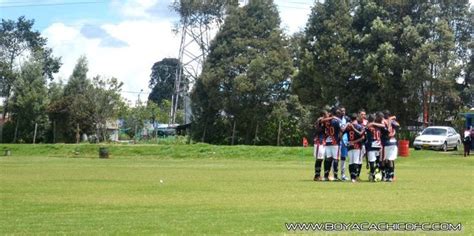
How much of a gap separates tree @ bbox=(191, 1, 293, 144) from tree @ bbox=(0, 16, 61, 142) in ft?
76.9

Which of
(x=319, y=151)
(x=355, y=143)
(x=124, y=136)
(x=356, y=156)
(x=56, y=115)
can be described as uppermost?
(x=56, y=115)

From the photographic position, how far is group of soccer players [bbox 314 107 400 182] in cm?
2136

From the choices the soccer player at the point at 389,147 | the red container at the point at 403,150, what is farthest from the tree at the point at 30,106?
the soccer player at the point at 389,147

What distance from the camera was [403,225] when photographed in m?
10.7

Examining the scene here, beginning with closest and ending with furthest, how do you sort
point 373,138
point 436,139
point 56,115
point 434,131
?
point 373,138 → point 436,139 → point 434,131 → point 56,115

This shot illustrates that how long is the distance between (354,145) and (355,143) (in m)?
0.07

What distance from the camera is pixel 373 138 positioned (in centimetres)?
2166

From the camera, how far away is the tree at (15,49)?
3351 inches

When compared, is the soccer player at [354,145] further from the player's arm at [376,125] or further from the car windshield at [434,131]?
the car windshield at [434,131]

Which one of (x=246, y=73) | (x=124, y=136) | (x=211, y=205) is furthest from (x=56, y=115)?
(x=211, y=205)

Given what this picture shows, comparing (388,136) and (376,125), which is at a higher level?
(376,125)

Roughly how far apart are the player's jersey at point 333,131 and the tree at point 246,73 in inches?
1841

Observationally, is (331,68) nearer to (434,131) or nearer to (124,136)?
(434,131)

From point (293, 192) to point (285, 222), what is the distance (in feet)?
18.9
